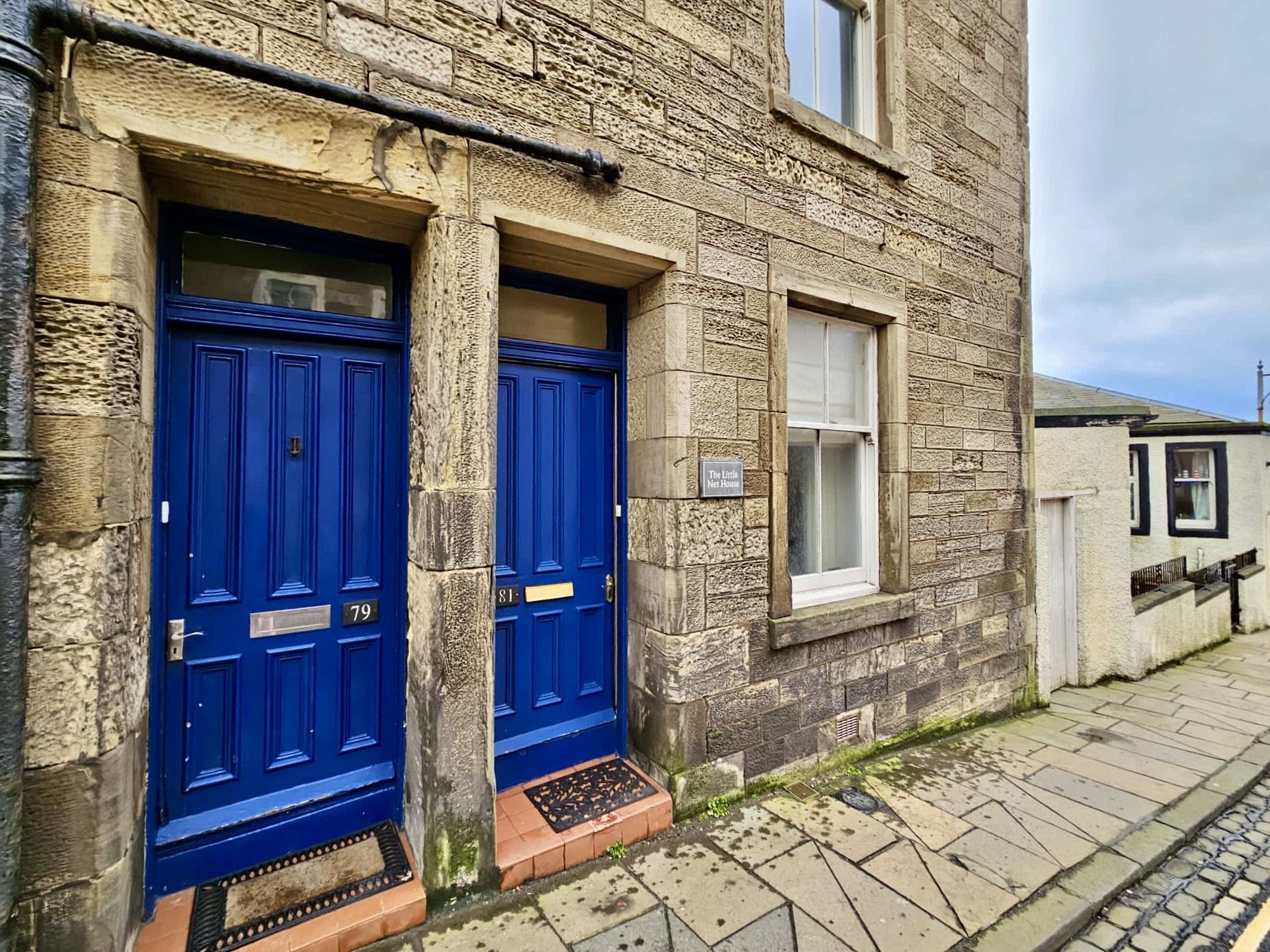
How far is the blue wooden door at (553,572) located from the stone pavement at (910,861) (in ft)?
2.18

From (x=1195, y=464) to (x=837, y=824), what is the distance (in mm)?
12174

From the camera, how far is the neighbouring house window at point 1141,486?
10.9 m

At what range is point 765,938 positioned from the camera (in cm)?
214

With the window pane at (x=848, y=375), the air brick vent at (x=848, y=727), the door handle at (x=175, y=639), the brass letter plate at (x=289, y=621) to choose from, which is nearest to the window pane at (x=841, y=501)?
the window pane at (x=848, y=375)

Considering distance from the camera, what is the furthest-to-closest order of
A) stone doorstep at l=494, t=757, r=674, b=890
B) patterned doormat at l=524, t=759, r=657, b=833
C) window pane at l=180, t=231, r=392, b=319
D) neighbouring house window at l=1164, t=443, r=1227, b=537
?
1. neighbouring house window at l=1164, t=443, r=1227, b=537
2. patterned doormat at l=524, t=759, r=657, b=833
3. stone doorstep at l=494, t=757, r=674, b=890
4. window pane at l=180, t=231, r=392, b=319

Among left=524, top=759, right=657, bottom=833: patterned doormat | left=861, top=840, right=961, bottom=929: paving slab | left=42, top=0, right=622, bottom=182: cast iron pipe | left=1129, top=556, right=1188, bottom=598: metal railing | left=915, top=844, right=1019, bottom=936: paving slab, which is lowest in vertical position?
left=915, top=844, right=1019, bottom=936: paving slab

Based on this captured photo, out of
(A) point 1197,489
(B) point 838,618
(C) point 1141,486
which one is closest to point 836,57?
(B) point 838,618

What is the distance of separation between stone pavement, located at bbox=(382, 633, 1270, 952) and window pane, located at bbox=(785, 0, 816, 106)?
Answer: 4.39 meters

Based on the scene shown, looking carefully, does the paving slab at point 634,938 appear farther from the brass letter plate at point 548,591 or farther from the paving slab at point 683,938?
the brass letter plate at point 548,591

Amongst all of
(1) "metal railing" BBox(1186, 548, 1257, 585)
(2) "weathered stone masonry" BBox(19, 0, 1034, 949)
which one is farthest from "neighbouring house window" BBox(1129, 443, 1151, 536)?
(2) "weathered stone masonry" BBox(19, 0, 1034, 949)

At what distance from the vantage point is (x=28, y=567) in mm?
1684

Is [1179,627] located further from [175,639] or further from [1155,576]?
[175,639]

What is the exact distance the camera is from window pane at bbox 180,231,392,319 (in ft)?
7.58

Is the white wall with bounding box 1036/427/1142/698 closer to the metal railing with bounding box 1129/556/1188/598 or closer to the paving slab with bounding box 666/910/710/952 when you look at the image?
the metal railing with bounding box 1129/556/1188/598
